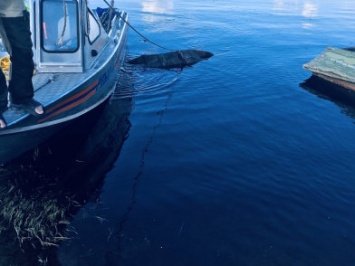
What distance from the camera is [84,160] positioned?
6.79 m

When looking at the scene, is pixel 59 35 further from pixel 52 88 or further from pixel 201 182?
pixel 201 182

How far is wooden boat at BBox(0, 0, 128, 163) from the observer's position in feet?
18.6

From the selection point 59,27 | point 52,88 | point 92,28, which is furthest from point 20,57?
point 92,28

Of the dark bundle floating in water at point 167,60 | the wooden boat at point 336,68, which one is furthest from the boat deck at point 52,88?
the wooden boat at point 336,68

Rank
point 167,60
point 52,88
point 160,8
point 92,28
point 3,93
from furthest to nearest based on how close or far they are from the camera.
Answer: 1. point 160,8
2. point 167,60
3. point 92,28
4. point 52,88
5. point 3,93

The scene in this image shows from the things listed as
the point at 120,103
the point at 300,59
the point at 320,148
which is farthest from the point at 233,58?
the point at 320,148

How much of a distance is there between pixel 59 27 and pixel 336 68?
9.69 metres

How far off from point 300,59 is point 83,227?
1353 centimetres

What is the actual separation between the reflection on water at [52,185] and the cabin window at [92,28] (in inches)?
78.6

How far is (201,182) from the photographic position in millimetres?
6227

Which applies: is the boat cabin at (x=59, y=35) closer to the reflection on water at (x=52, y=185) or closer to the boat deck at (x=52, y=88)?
the boat deck at (x=52, y=88)

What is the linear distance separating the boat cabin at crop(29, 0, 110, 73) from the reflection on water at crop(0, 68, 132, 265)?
150 centimetres

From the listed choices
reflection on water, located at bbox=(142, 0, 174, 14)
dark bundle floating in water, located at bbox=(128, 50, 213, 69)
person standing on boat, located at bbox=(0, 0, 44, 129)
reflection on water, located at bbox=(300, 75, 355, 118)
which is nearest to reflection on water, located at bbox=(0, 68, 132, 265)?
person standing on boat, located at bbox=(0, 0, 44, 129)

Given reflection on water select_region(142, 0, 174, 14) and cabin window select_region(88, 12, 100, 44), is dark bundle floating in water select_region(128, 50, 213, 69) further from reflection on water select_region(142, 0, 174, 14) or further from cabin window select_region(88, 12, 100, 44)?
reflection on water select_region(142, 0, 174, 14)
